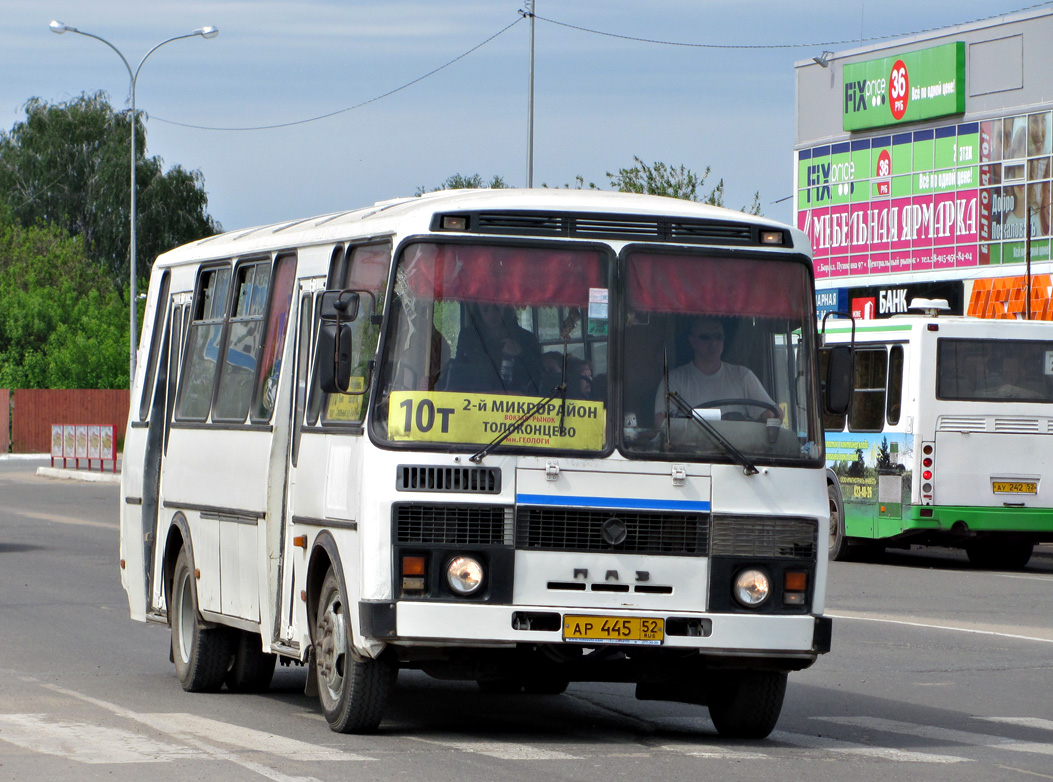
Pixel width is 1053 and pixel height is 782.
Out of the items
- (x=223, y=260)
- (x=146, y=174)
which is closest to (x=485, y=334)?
(x=223, y=260)

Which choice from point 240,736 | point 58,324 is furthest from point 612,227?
point 58,324

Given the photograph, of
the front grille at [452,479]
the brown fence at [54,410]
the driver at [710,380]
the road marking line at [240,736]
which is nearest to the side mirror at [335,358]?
the front grille at [452,479]

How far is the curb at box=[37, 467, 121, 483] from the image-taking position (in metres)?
44.7

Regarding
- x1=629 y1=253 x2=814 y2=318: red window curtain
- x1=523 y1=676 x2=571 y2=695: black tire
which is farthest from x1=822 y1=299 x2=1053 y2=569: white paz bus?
x1=629 y1=253 x2=814 y2=318: red window curtain

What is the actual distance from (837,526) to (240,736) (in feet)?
50.4

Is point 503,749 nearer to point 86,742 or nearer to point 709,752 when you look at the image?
point 709,752

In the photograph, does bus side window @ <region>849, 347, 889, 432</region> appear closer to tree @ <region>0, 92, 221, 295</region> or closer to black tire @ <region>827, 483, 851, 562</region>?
black tire @ <region>827, 483, 851, 562</region>

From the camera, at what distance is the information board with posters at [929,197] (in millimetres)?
43062

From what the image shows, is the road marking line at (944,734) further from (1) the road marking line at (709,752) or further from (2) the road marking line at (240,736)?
(2) the road marking line at (240,736)

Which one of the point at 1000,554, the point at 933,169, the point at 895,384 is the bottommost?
the point at 1000,554

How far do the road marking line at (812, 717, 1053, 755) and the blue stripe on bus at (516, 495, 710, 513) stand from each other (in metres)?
2.06

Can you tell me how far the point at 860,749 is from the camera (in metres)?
9.27

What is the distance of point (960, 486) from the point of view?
22.5m

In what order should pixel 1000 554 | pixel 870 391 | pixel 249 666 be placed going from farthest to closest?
1. pixel 1000 554
2. pixel 870 391
3. pixel 249 666
